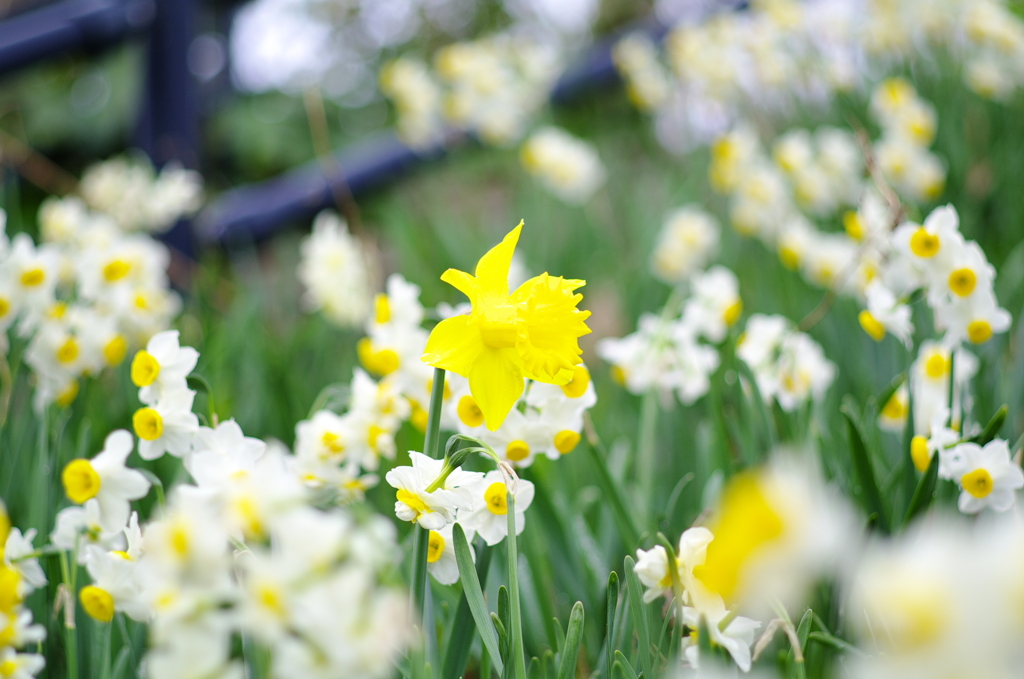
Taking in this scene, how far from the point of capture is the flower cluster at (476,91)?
2.77 metres

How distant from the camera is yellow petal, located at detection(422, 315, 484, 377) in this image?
602mm

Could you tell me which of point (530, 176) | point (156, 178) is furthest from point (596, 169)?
point (156, 178)

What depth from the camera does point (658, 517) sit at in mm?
876

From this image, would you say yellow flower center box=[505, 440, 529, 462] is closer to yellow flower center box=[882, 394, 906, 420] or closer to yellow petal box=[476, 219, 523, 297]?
yellow petal box=[476, 219, 523, 297]

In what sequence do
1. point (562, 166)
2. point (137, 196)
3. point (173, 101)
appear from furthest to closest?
point (562, 166)
point (173, 101)
point (137, 196)

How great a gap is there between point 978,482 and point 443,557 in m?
0.55

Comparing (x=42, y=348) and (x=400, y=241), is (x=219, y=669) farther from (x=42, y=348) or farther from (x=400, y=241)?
(x=400, y=241)

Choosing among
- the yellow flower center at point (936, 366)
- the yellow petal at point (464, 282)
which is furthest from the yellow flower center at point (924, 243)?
the yellow petal at point (464, 282)

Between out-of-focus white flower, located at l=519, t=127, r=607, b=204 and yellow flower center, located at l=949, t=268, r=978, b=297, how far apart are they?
72.8 inches

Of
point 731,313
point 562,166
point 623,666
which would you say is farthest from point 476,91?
point 623,666

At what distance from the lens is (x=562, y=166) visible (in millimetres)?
2547

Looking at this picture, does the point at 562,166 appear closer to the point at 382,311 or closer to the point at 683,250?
the point at 683,250

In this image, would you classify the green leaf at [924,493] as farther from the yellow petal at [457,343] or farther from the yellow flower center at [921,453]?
the yellow petal at [457,343]

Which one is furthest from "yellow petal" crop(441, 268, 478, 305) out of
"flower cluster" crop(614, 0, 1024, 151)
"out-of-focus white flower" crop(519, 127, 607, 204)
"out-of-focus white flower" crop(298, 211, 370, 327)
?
"flower cluster" crop(614, 0, 1024, 151)
